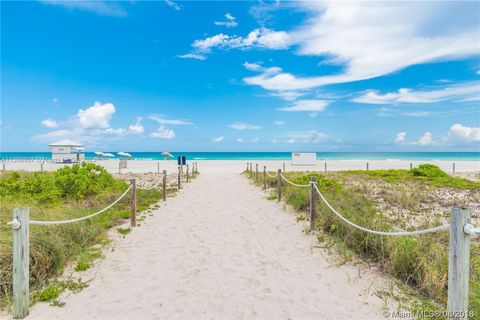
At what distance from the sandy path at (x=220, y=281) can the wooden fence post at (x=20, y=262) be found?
181mm

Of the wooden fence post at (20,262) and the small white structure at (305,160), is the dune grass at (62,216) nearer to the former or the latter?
the wooden fence post at (20,262)

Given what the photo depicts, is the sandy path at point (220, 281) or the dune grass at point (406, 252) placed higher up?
the dune grass at point (406, 252)

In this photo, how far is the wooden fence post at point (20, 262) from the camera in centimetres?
350

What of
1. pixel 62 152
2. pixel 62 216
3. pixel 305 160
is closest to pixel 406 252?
pixel 62 216

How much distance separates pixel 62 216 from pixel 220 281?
3.91 m

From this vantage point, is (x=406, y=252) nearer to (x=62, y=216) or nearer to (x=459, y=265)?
(x=459, y=265)

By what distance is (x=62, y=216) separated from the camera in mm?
6430

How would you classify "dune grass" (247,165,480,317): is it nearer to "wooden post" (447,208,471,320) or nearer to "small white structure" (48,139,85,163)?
"wooden post" (447,208,471,320)

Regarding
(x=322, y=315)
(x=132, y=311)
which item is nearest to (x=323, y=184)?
(x=322, y=315)

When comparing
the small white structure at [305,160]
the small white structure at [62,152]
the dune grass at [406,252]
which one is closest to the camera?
the dune grass at [406,252]

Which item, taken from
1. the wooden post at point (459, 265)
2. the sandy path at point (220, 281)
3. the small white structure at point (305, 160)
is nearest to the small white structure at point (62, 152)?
the small white structure at point (305, 160)

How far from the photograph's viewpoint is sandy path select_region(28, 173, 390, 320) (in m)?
3.79

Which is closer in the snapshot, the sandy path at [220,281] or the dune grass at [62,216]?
the sandy path at [220,281]

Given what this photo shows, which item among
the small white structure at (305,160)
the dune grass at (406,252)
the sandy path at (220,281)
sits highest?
the small white structure at (305,160)
